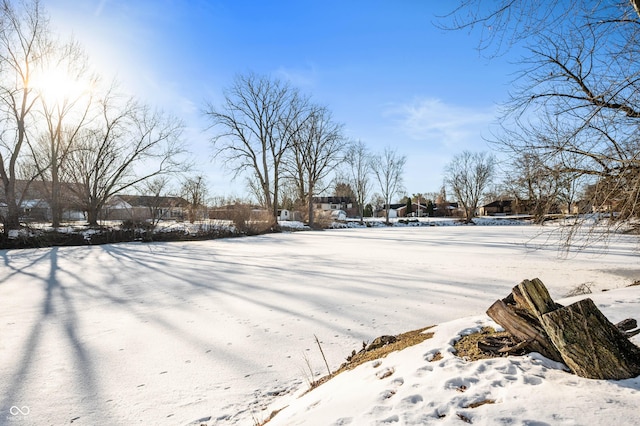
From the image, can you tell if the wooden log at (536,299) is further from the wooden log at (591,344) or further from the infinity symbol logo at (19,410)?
the infinity symbol logo at (19,410)

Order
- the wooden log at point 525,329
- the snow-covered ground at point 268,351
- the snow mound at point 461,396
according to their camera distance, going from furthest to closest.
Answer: the wooden log at point 525,329 → the snow-covered ground at point 268,351 → the snow mound at point 461,396

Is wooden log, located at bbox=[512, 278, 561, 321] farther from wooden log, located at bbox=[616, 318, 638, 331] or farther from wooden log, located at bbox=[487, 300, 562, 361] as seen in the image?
wooden log, located at bbox=[616, 318, 638, 331]

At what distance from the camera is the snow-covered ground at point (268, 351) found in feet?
6.79

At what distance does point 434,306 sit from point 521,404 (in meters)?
3.86

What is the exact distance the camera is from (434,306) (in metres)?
5.61

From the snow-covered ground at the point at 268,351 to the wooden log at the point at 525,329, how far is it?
0.11 m

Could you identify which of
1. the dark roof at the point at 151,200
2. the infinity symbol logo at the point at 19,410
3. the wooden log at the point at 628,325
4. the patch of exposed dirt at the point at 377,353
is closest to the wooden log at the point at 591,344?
the wooden log at the point at 628,325

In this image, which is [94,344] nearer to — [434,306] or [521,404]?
[521,404]

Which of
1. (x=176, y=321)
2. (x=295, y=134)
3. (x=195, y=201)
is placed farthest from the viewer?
(x=295, y=134)

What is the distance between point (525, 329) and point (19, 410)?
4.30 meters

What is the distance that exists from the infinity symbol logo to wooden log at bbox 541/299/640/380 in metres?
4.25

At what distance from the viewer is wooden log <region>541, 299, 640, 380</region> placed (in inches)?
82.6

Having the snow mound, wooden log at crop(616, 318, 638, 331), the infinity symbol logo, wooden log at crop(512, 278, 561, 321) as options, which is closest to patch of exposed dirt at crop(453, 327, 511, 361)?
the snow mound

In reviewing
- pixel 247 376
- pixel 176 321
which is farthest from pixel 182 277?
pixel 247 376
